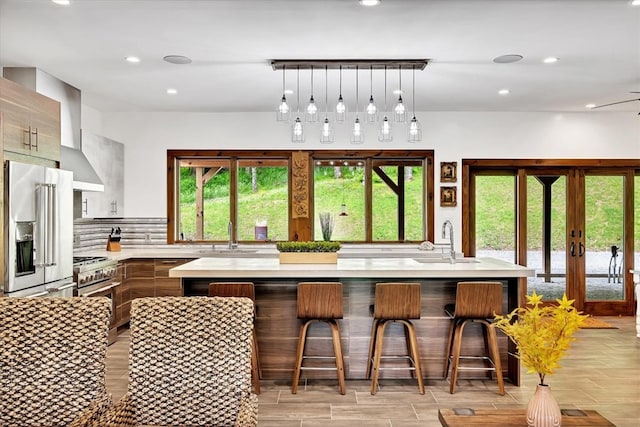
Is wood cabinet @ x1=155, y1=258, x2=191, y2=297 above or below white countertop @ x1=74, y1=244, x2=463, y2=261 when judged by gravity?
below

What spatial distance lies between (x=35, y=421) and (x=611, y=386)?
4.22 metres

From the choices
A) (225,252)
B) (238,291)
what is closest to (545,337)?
(238,291)

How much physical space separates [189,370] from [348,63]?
327cm

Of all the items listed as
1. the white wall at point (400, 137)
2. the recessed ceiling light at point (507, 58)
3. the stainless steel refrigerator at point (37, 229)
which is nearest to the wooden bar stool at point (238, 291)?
the stainless steel refrigerator at point (37, 229)

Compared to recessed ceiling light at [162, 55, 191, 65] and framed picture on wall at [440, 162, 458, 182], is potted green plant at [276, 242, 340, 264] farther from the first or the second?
framed picture on wall at [440, 162, 458, 182]

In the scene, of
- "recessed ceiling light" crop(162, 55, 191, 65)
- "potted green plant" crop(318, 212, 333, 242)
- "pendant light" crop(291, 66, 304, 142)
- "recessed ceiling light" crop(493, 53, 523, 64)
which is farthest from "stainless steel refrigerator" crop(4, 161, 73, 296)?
"recessed ceiling light" crop(493, 53, 523, 64)

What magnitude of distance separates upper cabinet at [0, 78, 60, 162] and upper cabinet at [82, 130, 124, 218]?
4.17 feet

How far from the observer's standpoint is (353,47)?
424 centimetres

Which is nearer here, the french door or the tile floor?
the tile floor

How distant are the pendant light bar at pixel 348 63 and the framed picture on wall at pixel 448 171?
2478mm

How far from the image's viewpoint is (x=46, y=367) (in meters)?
2.18

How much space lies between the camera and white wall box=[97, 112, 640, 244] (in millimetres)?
7000

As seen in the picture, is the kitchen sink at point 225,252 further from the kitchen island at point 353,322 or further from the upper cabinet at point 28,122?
the upper cabinet at point 28,122

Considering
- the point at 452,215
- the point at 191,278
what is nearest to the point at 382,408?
the point at 191,278
